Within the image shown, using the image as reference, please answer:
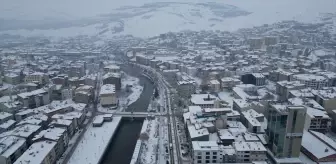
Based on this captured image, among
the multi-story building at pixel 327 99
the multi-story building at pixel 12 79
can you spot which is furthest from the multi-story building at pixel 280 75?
the multi-story building at pixel 12 79

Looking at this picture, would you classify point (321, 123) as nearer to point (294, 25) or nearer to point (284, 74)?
point (284, 74)

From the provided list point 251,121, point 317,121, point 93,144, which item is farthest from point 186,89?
point 317,121

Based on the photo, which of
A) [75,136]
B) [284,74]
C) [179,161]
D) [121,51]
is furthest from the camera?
[121,51]

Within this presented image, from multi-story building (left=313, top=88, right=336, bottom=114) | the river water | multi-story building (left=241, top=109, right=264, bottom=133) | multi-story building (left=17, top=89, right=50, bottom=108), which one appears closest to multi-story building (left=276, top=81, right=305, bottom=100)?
multi-story building (left=313, top=88, right=336, bottom=114)

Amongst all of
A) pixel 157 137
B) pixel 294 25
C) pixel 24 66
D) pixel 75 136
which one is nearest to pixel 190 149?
pixel 157 137

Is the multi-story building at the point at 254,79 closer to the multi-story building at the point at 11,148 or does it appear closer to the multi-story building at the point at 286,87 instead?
the multi-story building at the point at 286,87
